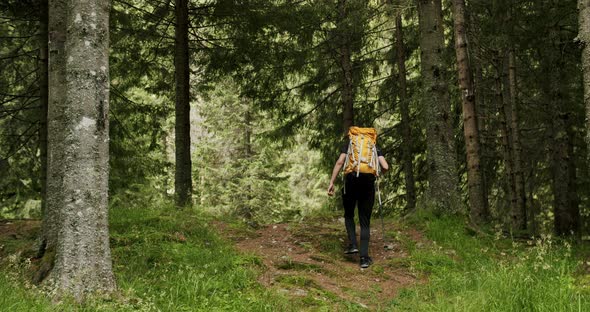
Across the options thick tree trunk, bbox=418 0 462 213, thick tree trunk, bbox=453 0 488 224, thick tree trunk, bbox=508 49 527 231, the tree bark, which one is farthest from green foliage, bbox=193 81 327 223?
the tree bark

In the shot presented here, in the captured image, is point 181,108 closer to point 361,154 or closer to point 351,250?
point 361,154

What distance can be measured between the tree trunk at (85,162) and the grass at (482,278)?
130 inches

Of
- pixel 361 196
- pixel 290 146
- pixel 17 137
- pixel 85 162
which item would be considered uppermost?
pixel 17 137

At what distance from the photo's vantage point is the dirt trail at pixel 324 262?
5.98 m

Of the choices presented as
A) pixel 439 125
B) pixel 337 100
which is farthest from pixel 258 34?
pixel 439 125

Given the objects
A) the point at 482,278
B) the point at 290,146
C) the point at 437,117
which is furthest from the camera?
the point at 290,146

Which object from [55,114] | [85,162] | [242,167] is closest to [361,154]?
[85,162]

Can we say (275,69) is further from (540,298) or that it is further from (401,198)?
(540,298)

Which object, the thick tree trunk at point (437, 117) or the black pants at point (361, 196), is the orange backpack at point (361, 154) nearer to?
the black pants at point (361, 196)

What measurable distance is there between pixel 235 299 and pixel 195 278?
0.63 metres

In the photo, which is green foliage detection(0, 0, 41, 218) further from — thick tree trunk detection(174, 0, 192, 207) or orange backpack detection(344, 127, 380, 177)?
orange backpack detection(344, 127, 380, 177)

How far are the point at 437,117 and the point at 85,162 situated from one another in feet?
22.3

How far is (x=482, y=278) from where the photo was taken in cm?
565

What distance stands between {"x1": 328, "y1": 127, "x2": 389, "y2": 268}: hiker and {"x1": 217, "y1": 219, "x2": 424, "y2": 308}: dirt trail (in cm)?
44
